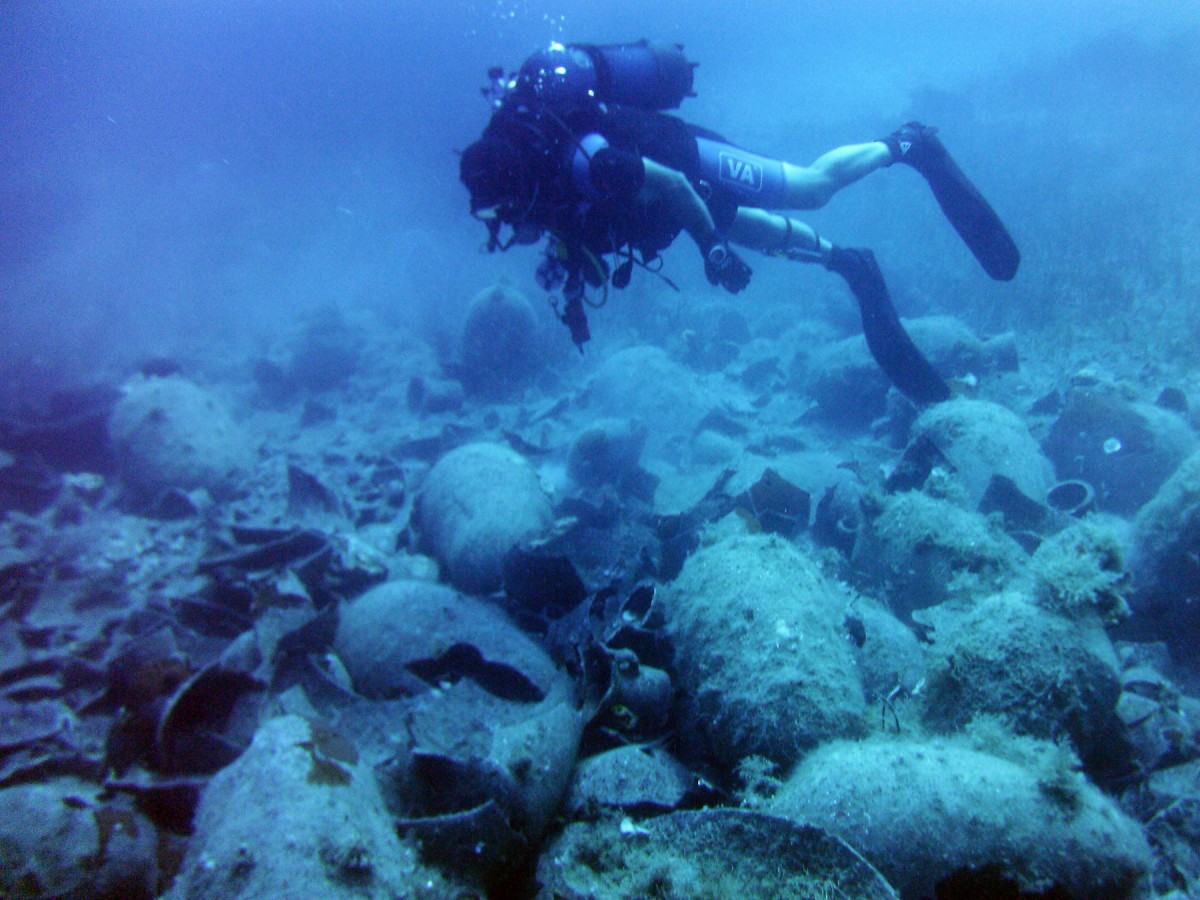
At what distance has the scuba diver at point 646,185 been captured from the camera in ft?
15.4

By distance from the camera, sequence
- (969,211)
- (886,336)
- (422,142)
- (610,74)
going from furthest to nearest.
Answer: (422,142) → (969,211) → (886,336) → (610,74)

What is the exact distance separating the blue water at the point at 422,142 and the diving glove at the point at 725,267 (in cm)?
986

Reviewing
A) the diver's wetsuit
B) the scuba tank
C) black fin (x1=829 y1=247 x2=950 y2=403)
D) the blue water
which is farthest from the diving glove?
the blue water

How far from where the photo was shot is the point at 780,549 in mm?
3428

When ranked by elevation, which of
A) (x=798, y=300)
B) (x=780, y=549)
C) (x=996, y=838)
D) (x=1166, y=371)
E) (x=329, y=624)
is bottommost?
(x=329, y=624)

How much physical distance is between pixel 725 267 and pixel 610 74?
2185 millimetres

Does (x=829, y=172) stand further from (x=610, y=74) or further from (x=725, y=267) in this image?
(x=610, y=74)

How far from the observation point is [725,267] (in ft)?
17.5

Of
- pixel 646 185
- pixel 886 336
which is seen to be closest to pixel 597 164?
pixel 646 185

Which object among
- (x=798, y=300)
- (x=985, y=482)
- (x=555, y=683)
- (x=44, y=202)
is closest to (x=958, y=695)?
(x=555, y=683)

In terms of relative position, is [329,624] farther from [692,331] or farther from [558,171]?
[692,331]

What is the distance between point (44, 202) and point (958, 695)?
267ft

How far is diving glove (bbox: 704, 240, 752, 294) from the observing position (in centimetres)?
527

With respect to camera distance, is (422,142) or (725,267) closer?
(725,267)
